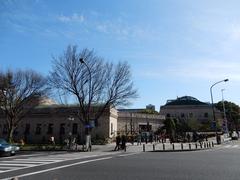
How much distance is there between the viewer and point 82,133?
179 ft

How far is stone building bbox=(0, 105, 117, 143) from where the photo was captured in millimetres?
55375

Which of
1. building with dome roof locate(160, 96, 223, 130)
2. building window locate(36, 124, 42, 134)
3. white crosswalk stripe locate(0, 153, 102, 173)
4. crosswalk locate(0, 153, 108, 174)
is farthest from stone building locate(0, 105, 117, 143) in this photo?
building with dome roof locate(160, 96, 223, 130)

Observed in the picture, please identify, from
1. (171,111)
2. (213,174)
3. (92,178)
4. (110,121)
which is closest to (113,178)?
(92,178)

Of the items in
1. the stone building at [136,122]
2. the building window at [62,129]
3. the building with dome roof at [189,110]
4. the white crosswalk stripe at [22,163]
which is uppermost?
Answer: the building with dome roof at [189,110]

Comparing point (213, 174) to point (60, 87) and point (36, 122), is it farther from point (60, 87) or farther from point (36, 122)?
point (36, 122)

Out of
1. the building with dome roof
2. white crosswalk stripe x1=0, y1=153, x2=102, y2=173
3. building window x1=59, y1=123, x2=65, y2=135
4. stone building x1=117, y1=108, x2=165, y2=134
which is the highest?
the building with dome roof

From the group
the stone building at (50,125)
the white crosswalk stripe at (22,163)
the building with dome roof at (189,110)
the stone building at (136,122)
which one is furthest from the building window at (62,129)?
the building with dome roof at (189,110)

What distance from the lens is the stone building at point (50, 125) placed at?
182 feet

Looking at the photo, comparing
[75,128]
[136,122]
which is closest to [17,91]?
[75,128]

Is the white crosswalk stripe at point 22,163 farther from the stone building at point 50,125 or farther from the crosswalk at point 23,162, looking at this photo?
the stone building at point 50,125

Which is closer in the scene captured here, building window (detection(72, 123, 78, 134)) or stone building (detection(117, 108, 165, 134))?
building window (detection(72, 123, 78, 134))

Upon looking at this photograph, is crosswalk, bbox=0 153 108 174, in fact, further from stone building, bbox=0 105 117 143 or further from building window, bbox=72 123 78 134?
building window, bbox=72 123 78 134

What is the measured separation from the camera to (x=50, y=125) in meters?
57.1

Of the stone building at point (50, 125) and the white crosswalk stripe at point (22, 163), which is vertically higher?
the stone building at point (50, 125)
